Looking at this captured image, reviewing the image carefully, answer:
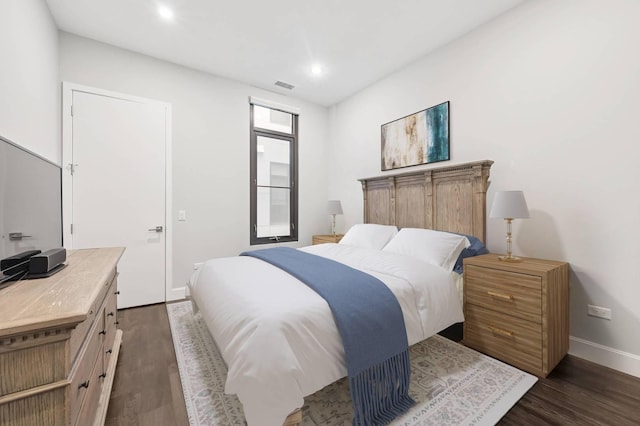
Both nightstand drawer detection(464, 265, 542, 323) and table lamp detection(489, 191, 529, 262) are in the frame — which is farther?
table lamp detection(489, 191, 529, 262)

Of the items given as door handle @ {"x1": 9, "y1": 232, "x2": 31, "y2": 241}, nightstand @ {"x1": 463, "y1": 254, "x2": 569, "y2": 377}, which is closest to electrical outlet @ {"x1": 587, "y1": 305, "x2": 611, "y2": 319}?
nightstand @ {"x1": 463, "y1": 254, "x2": 569, "y2": 377}

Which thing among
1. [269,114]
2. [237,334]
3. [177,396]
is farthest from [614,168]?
[269,114]

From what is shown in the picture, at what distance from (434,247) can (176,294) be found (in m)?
3.10

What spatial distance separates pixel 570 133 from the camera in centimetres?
213

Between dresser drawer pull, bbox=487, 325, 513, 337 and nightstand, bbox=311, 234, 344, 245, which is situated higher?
nightstand, bbox=311, 234, 344, 245

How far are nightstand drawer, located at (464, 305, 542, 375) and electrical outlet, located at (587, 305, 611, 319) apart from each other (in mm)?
614

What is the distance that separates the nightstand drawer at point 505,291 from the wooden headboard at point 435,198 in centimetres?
59

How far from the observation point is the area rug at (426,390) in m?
1.46

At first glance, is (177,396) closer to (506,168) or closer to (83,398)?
(83,398)

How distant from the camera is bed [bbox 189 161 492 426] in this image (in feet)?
3.85

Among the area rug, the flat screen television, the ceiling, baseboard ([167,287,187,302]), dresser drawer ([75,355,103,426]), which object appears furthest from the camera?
baseboard ([167,287,187,302])

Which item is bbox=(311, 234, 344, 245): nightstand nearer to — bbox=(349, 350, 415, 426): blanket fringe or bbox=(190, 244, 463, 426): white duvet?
bbox=(190, 244, 463, 426): white duvet

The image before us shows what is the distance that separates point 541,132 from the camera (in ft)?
7.52

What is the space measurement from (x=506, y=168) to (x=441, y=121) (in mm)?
891
